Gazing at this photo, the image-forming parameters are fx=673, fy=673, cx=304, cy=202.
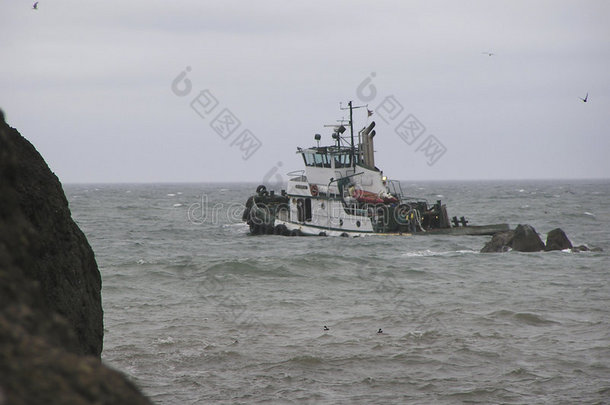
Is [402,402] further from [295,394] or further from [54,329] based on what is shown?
[54,329]

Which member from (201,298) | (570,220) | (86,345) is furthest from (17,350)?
(570,220)

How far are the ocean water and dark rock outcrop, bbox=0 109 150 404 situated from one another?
3705 mm

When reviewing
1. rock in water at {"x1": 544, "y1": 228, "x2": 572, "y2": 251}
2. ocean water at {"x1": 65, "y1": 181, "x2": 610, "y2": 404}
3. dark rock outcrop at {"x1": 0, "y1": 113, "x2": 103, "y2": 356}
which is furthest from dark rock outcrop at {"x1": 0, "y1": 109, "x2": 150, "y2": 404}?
rock in water at {"x1": 544, "y1": 228, "x2": 572, "y2": 251}

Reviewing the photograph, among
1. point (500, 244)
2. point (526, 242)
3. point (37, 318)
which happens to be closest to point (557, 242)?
point (526, 242)

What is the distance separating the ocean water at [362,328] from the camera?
890 centimetres

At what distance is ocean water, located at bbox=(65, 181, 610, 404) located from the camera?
8898 mm

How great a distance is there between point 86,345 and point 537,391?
584 centimetres

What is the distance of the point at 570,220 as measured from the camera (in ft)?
156

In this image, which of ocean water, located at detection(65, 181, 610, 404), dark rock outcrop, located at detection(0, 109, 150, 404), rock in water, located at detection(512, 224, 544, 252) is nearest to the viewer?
dark rock outcrop, located at detection(0, 109, 150, 404)

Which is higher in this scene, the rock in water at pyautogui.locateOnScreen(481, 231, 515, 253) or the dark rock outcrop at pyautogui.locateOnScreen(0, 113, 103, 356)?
the dark rock outcrop at pyautogui.locateOnScreen(0, 113, 103, 356)

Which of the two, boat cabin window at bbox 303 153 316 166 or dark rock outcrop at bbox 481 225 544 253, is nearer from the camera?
dark rock outcrop at bbox 481 225 544 253

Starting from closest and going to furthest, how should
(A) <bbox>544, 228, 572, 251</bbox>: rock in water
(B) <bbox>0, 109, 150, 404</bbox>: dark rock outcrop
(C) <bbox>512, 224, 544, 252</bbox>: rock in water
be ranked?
(B) <bbox>0, 109, 150, 404</bbox>: dark rock outcrop → (C) <bbox>512, 224, 544, 252</bbox>: rock in water → (A) <bbox>544, 228, 572, 251</bbox>: rock in water

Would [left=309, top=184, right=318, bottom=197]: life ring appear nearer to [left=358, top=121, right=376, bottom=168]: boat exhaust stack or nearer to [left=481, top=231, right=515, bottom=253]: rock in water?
[left=358, top=121, right=376, bottom=168]: boat exhaust stack

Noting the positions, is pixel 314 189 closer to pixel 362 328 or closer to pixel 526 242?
pixel 526 242
